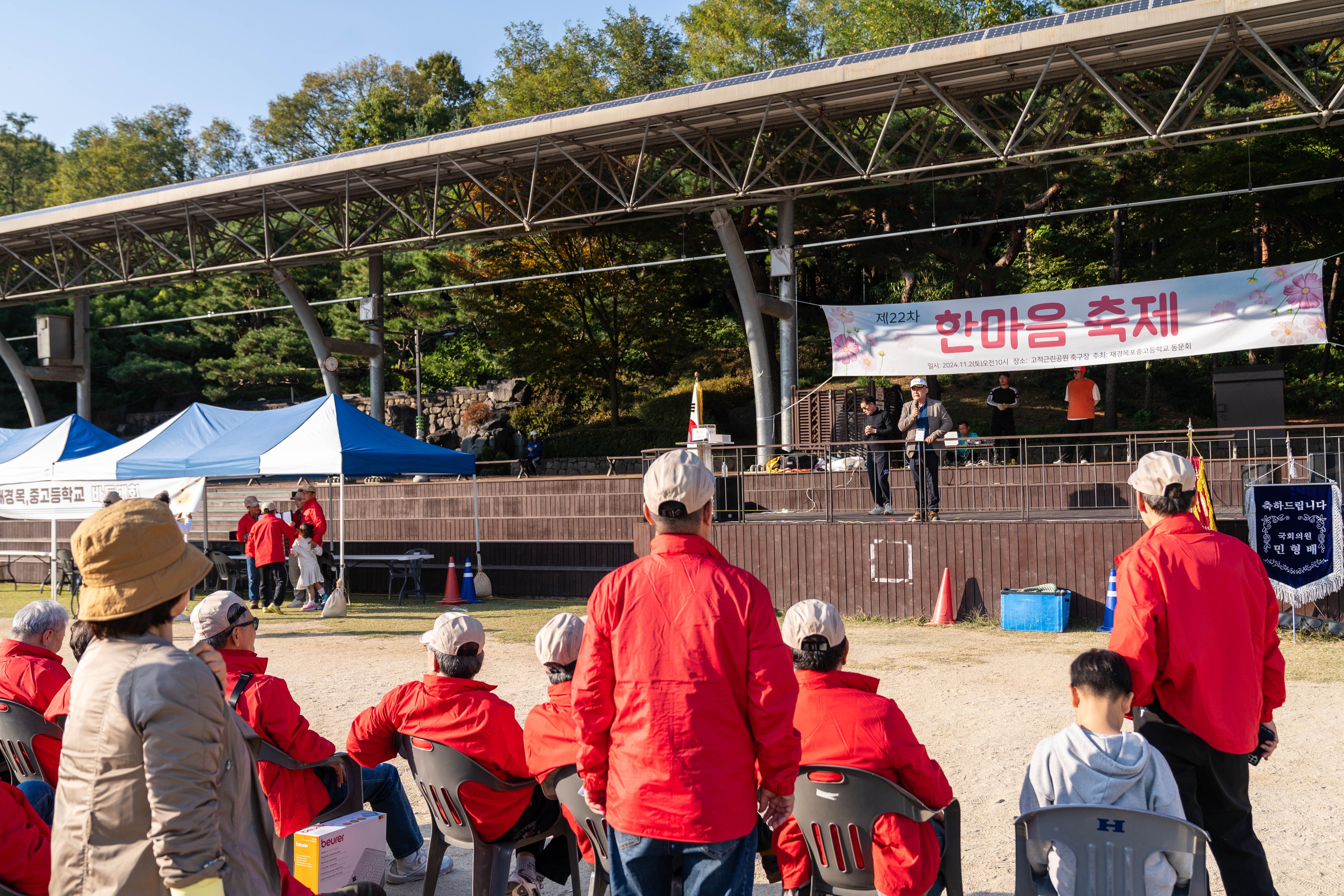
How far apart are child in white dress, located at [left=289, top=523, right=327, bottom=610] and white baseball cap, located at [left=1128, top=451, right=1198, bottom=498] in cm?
1377

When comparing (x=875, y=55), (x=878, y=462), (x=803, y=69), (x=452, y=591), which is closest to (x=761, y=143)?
(x=803, y=69)

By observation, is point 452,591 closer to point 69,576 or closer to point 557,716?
point 69,576

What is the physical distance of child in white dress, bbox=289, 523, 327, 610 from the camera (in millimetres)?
15172

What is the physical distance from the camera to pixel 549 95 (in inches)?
1403

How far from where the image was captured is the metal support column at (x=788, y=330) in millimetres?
19234

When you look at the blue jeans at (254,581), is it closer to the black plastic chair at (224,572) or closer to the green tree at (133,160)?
the black plastic chair at (224,572)

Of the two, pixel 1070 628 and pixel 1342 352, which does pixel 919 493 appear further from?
pixel 1342 352

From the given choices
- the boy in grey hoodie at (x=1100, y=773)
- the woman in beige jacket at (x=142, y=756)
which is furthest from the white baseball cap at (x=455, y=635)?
the boy in grey hoodie at (x=1100, y=773)

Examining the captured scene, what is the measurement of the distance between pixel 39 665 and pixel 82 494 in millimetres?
10867

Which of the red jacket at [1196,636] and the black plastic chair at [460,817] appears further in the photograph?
the black plastic chair at [460,817]

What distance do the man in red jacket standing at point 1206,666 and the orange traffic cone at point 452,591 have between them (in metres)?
14.0

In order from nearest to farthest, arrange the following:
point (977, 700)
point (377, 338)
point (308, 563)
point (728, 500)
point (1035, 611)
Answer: point (977, 700), point (1035, 611), point (308, 563), point (728, 500), point (377, 338)

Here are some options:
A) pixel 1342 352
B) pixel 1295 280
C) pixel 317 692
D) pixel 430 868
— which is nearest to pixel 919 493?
pixel 1295 280

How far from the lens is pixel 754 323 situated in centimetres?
1945
